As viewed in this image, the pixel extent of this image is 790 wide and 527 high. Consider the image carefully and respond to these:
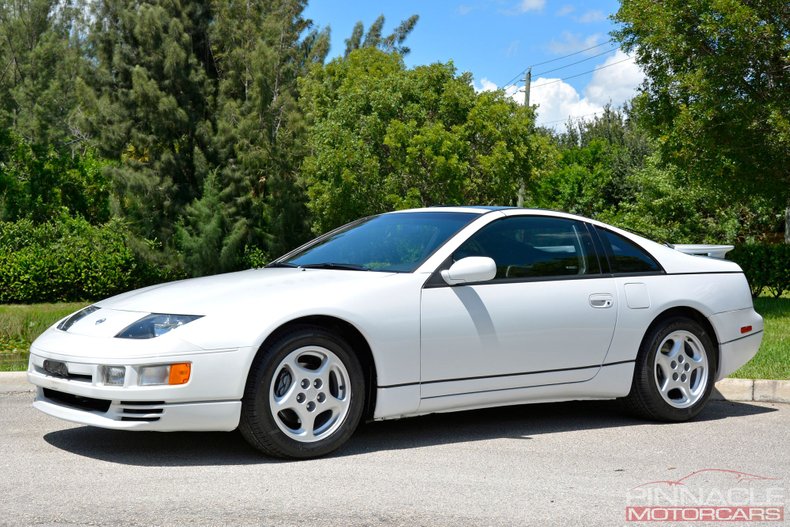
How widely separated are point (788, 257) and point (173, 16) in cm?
2141

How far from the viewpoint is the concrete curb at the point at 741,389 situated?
791 cm

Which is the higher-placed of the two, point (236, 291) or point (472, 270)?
point (472, 270)

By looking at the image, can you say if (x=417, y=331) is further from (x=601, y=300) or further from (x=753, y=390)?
(x=753, y=390)

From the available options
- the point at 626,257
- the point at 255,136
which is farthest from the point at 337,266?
the point at 255,136

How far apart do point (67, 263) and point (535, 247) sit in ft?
78.7

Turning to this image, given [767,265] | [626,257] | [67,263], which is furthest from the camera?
[67,263]

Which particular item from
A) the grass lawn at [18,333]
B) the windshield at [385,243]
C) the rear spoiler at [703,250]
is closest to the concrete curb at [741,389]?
the rear spoiler at [703,250]

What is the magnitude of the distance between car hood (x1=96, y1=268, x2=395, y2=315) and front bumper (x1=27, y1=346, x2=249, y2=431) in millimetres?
324

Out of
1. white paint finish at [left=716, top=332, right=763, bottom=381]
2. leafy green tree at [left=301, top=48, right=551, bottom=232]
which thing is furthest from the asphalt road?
leafy green tree at [left=301, top=48, right=551, bottom=232]

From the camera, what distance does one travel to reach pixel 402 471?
5.35 m

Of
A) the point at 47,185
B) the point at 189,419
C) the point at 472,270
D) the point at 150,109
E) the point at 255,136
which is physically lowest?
the point at 189,419

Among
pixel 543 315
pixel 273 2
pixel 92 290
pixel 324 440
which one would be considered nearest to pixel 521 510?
pixel 324 440

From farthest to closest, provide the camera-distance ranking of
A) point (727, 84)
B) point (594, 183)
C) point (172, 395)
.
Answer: point (594, 183) → point (727, 84) → point (172, 395)

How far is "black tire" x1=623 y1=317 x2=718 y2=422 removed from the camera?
6.77 metres
